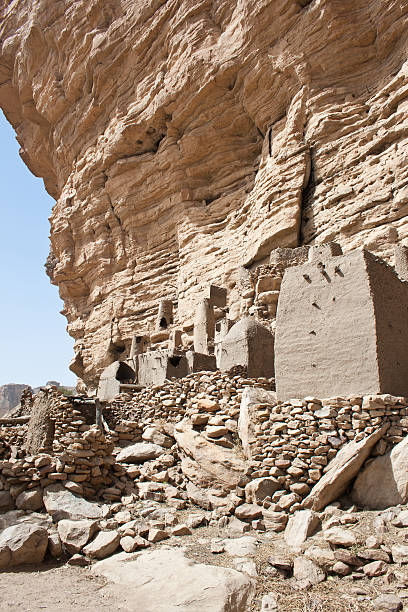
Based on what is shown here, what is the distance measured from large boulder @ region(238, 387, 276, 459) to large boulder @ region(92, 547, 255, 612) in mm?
2103

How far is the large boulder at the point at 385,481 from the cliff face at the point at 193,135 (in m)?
9.25

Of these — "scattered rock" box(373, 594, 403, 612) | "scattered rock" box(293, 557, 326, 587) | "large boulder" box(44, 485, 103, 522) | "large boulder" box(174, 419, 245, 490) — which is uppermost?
"large boulder" box(174, 419, 245, 490)

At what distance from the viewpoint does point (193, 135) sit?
2373cm

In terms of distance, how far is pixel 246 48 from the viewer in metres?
20.6

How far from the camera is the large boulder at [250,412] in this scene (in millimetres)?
6011

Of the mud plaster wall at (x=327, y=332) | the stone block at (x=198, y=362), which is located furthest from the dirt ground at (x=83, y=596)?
the stone block at (x=198, y=362)

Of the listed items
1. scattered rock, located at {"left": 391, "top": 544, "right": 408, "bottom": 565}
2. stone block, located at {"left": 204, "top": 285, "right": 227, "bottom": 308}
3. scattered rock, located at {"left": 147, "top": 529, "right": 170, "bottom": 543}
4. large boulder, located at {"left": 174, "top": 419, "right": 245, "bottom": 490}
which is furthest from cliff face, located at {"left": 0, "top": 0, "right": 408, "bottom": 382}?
scattered rock, located at {"left": 147, "top": 529, "right": 170, "bottom": 543}

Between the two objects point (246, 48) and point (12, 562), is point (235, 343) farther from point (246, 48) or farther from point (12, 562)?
point (246, 48)

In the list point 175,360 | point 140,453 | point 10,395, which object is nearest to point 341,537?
point 140,453

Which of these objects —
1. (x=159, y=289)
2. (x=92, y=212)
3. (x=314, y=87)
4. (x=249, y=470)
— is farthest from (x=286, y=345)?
(x=92, y=212)

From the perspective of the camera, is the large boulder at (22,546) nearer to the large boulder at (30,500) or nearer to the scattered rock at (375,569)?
the large boulder at (30,500)

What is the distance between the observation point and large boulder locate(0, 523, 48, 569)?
164 inches

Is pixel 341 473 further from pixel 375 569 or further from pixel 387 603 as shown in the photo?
pixel 387 603

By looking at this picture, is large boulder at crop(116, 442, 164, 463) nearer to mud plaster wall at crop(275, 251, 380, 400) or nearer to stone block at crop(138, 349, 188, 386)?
mud plaster wall at crop(275, 251, 380, 400)
